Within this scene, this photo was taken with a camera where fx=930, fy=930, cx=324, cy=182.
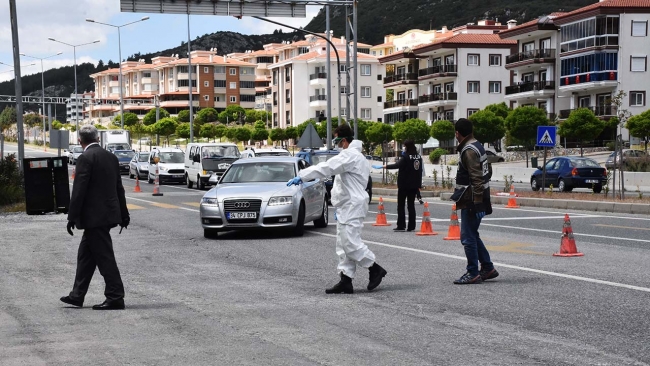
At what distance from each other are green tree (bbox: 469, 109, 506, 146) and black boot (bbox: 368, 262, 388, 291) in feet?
196

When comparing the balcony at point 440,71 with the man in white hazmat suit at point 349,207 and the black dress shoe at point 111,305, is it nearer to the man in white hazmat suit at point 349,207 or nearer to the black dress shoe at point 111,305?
the man in white hazmat suit at point 349,207

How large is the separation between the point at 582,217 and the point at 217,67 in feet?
511

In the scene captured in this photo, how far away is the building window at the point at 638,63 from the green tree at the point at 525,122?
10.4m

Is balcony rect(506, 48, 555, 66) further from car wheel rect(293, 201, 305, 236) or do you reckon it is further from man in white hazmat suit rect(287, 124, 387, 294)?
man in white hazmat suit rect(287, 124, 387, 294)

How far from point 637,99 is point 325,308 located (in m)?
65.1

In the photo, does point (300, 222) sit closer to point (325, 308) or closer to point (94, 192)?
point (325, 308)

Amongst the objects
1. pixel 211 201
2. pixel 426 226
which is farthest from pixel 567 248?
pixel 211 201

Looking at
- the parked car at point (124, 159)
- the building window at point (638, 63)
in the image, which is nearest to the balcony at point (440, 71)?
the building window at point (638, 63)

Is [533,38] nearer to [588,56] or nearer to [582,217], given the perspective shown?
[588,56]

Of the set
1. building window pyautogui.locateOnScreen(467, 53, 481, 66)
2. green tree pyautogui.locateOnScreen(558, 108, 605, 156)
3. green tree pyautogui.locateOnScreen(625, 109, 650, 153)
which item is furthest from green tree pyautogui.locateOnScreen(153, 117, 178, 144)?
green tree pyautogui.locateOnScreen(625, 109, 650, 153)

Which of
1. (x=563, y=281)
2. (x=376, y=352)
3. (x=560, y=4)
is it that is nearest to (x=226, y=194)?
(x=563, y=281)

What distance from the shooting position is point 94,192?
357 inches

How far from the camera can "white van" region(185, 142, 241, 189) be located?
39.0 m

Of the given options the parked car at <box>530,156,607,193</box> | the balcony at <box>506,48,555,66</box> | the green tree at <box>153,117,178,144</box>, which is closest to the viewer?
the parked car at <box>530,156,607,193</box>
